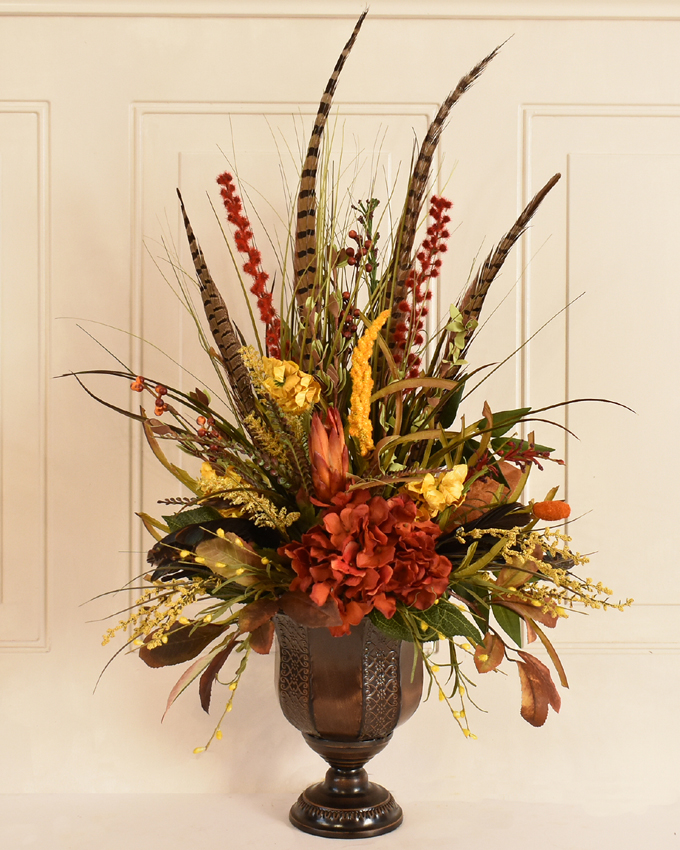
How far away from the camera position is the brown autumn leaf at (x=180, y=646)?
830mm

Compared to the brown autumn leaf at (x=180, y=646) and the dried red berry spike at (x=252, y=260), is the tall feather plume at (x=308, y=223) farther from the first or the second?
the brown autumn leaf at (x=180, y=646)

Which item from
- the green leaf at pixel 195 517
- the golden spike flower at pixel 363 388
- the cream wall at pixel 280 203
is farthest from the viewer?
the cream wall at pixel 280 203

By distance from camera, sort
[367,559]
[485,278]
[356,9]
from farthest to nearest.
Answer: [356,9], [485,278], [367,559]

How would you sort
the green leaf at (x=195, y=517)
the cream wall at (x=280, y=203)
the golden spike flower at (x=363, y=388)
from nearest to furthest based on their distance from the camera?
the golden spike flower at (x=363, y=388) < the green leaf at (x=195, y=517) < the cream wall at (x=280, y=203)

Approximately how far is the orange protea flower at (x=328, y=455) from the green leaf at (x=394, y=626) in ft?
0.47

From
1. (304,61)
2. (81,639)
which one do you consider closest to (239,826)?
(81,639)

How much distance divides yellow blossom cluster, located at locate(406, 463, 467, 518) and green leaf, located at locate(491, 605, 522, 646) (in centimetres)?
14

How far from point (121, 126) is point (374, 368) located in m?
0.61

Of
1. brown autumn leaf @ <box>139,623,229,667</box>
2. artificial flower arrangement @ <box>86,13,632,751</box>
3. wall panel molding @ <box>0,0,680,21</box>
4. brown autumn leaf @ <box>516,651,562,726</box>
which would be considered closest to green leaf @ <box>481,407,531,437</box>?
artificial flower arrangement @ <box>86,13,632,751</box>

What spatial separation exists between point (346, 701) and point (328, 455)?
0.30 metres

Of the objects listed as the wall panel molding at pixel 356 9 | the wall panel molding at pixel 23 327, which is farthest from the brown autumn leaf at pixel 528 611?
the wall panel molding at pixel 356 9

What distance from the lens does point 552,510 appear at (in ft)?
2.56

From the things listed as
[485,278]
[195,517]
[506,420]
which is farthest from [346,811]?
[485,278]

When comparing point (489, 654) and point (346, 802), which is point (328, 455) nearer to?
point (489, 654)
